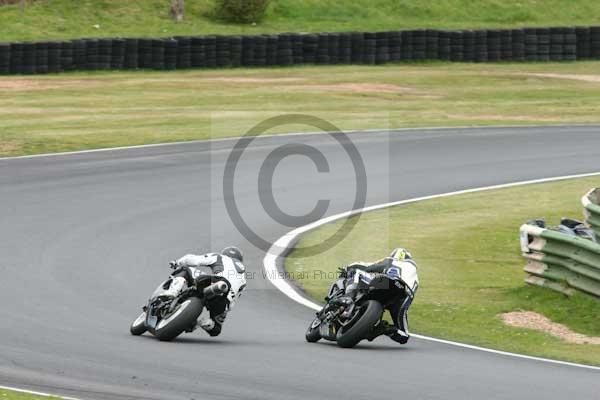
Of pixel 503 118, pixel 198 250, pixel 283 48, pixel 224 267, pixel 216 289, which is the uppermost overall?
pixel 224 267

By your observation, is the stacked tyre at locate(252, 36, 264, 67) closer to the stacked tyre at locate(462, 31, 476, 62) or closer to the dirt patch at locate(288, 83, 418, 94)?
the dirt patch at locate(288, 83, 418, 94)

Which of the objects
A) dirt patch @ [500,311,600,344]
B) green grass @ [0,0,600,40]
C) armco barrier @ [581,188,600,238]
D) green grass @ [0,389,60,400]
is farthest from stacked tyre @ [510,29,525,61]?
green grass @ [0,389,60,400]

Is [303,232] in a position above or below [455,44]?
below

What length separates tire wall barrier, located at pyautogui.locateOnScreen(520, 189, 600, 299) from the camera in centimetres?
1295

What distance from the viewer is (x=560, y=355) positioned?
1097cm

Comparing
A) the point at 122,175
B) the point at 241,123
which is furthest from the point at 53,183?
the point at 241,123

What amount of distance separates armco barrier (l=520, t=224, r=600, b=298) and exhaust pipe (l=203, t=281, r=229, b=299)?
4509mm

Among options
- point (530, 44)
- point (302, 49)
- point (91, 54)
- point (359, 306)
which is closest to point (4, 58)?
point (91, 54)

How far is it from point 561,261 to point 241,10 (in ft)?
106

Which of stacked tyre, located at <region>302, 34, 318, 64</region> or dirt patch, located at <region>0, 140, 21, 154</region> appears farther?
stacked tyre, located at <region>302, 34, 318, 64</region>

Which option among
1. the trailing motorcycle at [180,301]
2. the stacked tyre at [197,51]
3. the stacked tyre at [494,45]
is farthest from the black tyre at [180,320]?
the stacked tyre at [494,45]

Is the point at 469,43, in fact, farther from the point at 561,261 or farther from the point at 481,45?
the point at 561,261

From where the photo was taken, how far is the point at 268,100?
32719 millimetres

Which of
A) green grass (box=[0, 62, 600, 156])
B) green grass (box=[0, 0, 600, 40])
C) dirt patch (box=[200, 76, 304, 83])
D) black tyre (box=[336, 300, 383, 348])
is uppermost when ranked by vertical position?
green grass (box=[0, 0, 600, 40])
